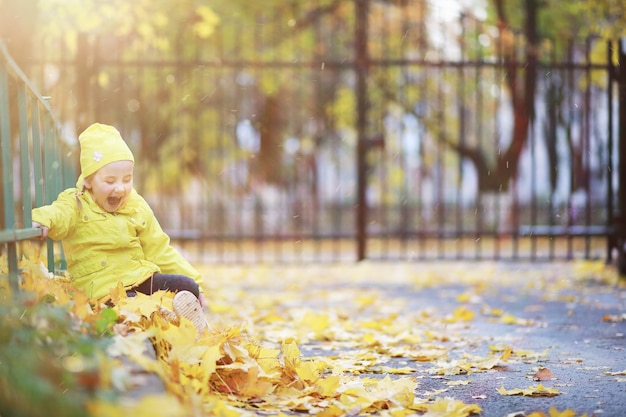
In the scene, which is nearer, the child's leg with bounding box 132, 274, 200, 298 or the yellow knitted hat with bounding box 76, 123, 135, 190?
the yellow knitted hat with bounding box 76, 123, 135, 190

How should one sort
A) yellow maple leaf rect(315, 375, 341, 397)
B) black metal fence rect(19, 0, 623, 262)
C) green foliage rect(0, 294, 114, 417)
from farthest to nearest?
black metal fence rect(19, 0, 623, 262) < yellow maple leaf rect(315, 375, 341, 397) < green foliage rect(0, 294, 114, 417)

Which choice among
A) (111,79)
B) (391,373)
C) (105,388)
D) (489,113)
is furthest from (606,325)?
(489,113)

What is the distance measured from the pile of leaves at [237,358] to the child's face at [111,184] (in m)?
0.42

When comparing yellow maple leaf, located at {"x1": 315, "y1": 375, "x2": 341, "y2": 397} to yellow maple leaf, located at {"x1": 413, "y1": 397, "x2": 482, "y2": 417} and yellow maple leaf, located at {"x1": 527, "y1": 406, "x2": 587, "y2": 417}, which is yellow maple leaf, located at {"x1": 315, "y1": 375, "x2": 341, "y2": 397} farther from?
yellow maple leaf, located at {"x1": 527, "y1": 406, "x2": 587, "y2": 417}

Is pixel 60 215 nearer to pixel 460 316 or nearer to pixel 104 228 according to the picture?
pixel 104 228

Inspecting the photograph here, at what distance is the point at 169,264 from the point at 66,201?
2.00 ft

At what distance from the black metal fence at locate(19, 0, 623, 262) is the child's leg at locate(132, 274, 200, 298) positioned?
16.5 feet

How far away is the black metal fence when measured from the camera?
29.2 ft

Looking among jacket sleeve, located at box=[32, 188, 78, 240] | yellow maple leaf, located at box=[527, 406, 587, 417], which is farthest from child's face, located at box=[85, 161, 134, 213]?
yellow maple leaf, located at box=[527, 406, 587, 417]

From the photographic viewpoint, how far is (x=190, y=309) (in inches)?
139

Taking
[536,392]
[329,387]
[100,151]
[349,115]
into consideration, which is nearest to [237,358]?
[329,387]

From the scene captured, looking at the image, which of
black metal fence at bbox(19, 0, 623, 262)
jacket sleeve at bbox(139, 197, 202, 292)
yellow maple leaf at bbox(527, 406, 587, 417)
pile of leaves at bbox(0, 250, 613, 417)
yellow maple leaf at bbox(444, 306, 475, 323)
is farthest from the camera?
black metal fence at bbox(19, 0, 623, 262)

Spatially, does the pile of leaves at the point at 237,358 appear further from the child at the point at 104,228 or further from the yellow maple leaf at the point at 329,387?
the child at the point at 104,228

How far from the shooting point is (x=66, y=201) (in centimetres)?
374
